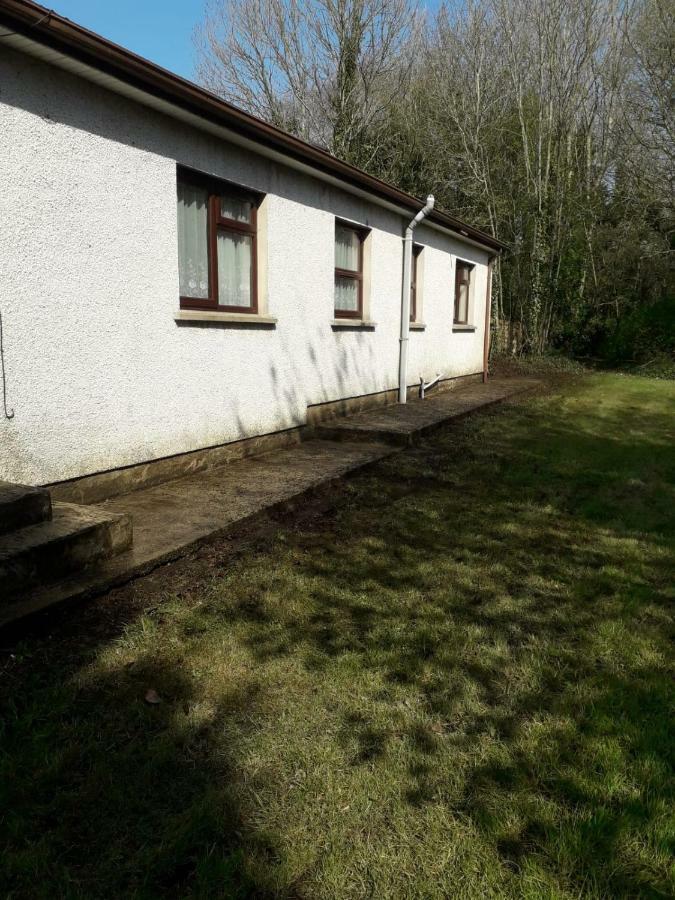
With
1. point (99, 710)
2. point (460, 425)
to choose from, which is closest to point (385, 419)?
point (460, 425)

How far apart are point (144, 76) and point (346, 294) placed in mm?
4776

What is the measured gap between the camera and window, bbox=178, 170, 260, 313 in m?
5.99

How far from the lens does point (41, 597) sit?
3.25 metres

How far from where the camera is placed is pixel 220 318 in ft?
20.0

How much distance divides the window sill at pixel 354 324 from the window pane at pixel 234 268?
172cm

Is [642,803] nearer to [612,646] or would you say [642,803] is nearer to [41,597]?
[612,646]

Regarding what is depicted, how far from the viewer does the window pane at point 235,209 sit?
6.46 metres

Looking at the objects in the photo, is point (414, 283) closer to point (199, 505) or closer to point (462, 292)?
point (462, 292)

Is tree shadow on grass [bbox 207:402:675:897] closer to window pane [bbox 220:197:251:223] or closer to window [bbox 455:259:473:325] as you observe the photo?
window pane [bbox 220:197:251:223]

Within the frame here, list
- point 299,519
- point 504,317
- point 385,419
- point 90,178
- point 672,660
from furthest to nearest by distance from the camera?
point 504,317 < point 385,419 < point 299,519 < point 90,178 < point 672,660

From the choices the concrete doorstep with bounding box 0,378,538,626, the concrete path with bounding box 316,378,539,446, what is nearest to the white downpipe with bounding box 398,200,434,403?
the concrete path with bounding box 316,378,539,446

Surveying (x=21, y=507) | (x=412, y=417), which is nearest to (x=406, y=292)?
(x=412, y=417)

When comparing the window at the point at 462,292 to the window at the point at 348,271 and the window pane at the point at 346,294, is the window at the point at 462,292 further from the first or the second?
the window pane at the point at 346,294

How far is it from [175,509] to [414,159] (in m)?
18.6
